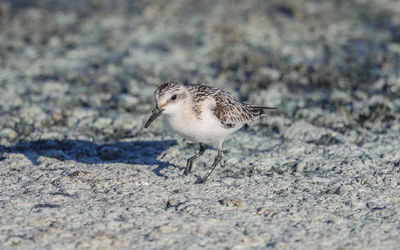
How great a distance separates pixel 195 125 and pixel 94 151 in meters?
1.98

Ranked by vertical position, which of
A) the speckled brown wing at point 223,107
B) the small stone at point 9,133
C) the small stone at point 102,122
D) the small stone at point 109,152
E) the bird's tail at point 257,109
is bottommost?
the small stone at point 109,152

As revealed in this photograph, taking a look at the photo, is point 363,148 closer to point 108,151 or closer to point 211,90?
point 211,90

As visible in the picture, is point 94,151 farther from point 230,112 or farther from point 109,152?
point 230,112

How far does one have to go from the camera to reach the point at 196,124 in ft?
19.9

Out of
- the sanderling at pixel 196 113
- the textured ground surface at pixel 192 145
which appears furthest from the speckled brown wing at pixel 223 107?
the textured ground surface at pixel 192 145

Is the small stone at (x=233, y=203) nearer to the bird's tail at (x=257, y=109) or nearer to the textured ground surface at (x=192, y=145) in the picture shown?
the textured ground surface at (x=192, y=145)

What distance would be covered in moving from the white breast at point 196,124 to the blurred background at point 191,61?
77.0 inches

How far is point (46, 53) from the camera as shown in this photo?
11.2 m

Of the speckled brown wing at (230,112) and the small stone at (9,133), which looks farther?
the small stone at (9,133)

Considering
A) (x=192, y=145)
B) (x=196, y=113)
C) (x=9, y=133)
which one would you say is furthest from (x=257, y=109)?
(x=9, y=133)

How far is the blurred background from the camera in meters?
8.50

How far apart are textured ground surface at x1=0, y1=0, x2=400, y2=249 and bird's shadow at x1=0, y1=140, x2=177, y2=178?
1.0 inches

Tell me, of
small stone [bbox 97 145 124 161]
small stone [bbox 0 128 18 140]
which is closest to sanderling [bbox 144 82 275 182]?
small stone [bbox 97 145 124 161]

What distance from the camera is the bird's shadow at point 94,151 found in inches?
281
